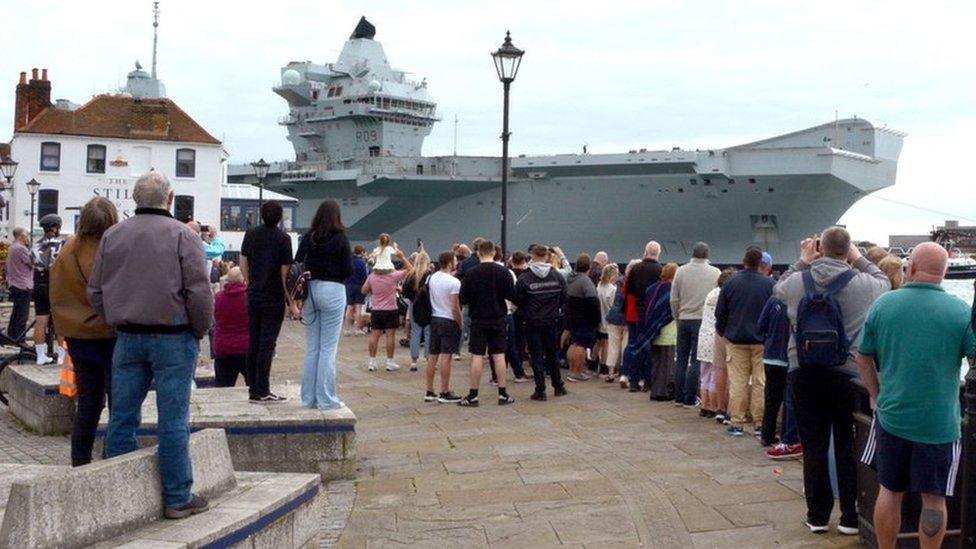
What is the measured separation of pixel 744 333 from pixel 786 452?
1.30 meters

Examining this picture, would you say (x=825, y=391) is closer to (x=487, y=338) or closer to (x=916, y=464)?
(x=916, y=464)

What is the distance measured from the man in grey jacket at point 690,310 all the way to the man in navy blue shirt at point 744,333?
3.47ft

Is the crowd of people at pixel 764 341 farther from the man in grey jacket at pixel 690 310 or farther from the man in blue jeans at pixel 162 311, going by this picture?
the man in blue jeans at pixel 162 311

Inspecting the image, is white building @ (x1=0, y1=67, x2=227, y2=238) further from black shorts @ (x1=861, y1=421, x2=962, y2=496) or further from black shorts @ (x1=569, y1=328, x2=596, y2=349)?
black shorts @ (x1=861, y1=421, x2=962, y2=496)

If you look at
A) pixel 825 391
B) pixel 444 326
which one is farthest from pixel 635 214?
pixel 825 391

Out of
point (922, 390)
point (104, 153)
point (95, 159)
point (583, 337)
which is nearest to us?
point (922, 390)

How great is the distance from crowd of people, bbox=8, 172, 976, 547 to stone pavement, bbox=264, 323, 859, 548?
1.29 ft

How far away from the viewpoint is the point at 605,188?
44562mm

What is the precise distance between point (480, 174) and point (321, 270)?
130 ft

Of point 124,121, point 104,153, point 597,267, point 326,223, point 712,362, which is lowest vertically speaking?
point 712,362

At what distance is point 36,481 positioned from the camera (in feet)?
11.8

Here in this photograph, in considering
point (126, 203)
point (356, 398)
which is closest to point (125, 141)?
point (126, 203)

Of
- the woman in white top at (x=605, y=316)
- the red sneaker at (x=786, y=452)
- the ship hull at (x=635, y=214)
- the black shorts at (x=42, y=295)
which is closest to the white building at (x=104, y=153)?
the ship hull at (x=635, y=214)

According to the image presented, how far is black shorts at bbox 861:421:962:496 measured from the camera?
448cm
